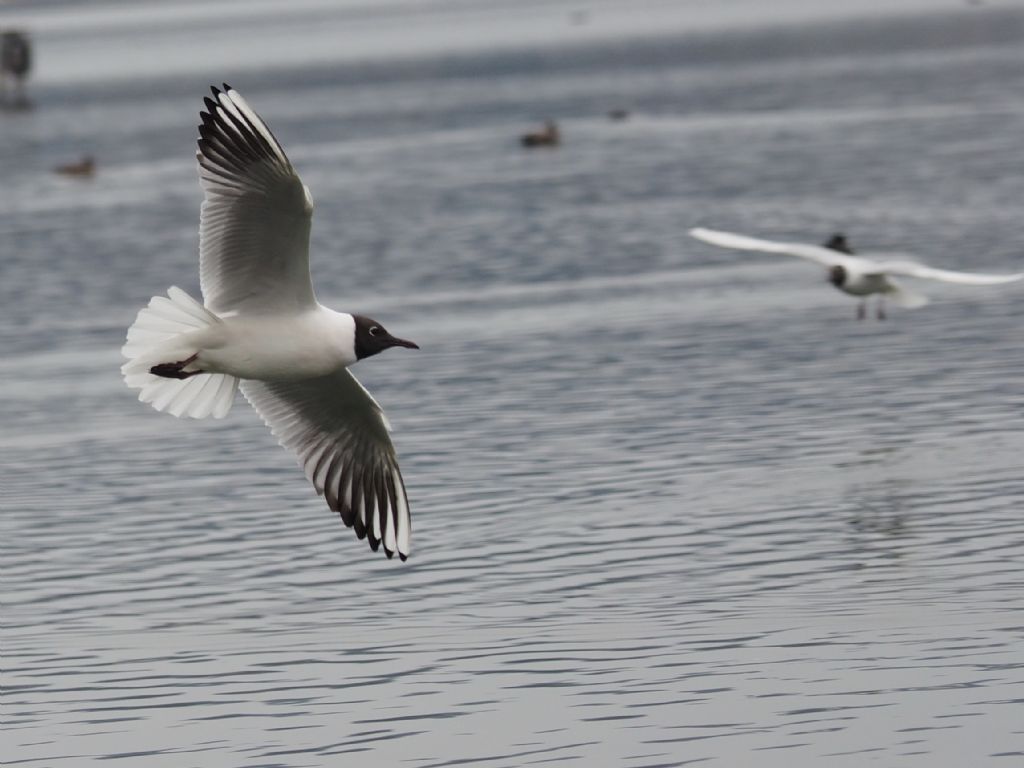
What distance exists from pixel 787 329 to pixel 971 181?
16.2 m

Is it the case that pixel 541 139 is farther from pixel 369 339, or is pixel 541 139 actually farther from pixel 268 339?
pixel 369 339

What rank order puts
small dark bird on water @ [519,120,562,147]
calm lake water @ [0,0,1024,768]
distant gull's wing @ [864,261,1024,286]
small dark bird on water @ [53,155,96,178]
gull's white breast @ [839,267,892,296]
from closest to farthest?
calm lake water @ [0,0,1024,768], distant gull's wing @ [864,261,1024,286], gull's white breast @ [839,267,892,296], small dark bird on water @ [53,155,96,178], small dark bird on water @ [519,120,562,147]

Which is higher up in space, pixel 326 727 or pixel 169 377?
pixel 169 377

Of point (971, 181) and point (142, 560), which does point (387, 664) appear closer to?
point (142, 560)

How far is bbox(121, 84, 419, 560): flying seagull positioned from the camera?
12359 millimetres

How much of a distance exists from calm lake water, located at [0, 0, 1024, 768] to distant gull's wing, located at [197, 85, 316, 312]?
8.44 feet

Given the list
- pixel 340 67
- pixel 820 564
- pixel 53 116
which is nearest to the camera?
pixel 820 564

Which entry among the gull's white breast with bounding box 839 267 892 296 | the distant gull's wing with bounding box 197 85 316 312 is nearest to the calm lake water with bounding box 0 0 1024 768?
the gull's white breast with bounding box 839 267 892 296

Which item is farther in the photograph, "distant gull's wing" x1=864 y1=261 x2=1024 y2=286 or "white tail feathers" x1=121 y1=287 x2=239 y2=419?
"distant gull's wing" x1=864 y1=261 x2=1024 y2=286

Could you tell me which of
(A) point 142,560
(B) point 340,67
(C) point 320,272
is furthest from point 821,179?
(B) point 340,67

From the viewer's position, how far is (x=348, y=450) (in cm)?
1366


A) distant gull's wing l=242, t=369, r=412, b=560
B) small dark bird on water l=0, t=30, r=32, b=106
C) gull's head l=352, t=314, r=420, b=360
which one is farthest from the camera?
small dark bird on water l=0, t=30, r=32, b=106

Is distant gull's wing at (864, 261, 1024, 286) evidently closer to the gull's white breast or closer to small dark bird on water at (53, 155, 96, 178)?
the gull's white breast

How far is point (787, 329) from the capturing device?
2830 cm
